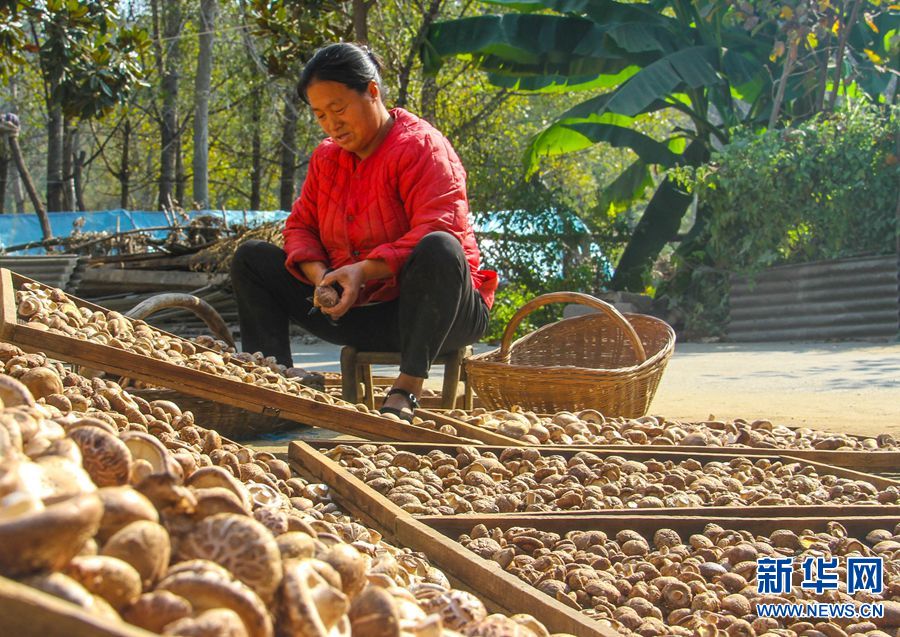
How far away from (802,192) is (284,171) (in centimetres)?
1006

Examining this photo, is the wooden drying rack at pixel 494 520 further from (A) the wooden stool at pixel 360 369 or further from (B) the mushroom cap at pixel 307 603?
(A) the wooden stool at pixel 360 369

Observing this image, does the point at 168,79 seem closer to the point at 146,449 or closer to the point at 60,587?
the point at 146,449

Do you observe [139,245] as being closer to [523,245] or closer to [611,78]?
[523,245]

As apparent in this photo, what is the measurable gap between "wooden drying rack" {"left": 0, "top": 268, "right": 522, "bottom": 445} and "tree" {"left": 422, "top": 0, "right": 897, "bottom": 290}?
8.15 metres

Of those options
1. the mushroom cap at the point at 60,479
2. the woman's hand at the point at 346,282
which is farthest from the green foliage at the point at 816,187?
the mushroom cap at the point at 60,479

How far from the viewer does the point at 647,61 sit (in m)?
11.9

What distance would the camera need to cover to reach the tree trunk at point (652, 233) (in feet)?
38.1

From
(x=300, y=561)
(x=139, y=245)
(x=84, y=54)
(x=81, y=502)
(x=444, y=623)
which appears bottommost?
(x=139, y=245)

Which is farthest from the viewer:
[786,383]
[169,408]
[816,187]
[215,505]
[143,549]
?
[816,187]

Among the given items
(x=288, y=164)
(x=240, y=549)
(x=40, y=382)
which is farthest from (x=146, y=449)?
(x=288, y=164)

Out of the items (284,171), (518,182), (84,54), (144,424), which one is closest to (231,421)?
(144,424)

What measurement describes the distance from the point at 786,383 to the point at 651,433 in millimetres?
2658

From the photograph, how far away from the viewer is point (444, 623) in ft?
4.41

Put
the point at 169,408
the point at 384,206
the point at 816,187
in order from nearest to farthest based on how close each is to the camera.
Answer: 1. the point at 169,408
2. the point at 384,206
3. the point at 816,187
